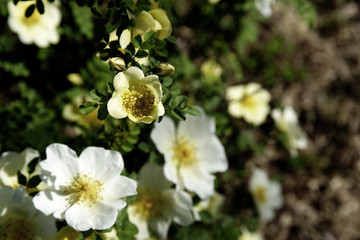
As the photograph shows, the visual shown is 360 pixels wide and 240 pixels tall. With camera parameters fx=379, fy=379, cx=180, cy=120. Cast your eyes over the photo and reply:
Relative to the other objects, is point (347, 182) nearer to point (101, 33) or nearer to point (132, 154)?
point (132, 154)

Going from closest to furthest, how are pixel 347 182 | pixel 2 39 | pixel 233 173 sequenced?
pixel 2 39, pixel 233 173, pixel 347 182

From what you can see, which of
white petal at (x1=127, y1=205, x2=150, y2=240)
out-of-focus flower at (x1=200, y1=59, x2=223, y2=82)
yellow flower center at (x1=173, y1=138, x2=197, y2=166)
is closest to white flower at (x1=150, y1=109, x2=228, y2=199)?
yellow flower center at (x1=173, y1=138, x2=197, y2=166)

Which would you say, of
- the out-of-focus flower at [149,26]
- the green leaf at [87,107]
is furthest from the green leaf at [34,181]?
the out-of-focus flower at [149,26]

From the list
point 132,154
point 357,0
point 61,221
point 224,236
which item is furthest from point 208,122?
point 357,0

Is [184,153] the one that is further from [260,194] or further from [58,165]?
[260,194]

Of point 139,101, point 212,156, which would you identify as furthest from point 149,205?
point 139,101
